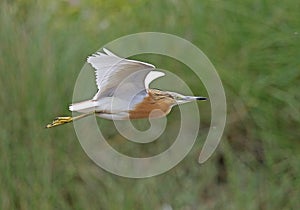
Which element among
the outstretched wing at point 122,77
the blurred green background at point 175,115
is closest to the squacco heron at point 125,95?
the outstretched wing at point 122,77

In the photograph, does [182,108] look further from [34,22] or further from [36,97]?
[34,22]

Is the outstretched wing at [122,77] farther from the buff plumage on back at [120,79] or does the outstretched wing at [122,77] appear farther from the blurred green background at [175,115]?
the blurred green background at [175,115]

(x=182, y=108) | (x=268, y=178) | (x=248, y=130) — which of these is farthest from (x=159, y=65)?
(x=268, y=178)

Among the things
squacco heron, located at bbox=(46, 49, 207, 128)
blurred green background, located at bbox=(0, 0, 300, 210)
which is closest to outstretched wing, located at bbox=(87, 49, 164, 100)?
squacco heron, located at bbox=(46, 49, 207, 128)

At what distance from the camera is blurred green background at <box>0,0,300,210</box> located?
196 centimetres

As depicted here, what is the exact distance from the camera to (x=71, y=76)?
2.18 meters

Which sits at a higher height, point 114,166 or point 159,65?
point 159,65

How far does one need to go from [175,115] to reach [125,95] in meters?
1.16

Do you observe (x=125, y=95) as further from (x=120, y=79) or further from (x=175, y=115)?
(x=175, y=115)

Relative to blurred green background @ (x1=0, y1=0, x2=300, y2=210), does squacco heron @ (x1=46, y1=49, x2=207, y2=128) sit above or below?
above

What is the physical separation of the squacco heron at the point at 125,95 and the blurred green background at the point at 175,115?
0.84 meters

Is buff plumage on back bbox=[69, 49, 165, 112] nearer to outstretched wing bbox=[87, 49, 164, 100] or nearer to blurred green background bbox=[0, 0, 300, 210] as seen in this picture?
outstretched wing bbox=[87, 49, 164, 100]

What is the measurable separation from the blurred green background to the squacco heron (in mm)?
844

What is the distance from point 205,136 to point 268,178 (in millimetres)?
293
